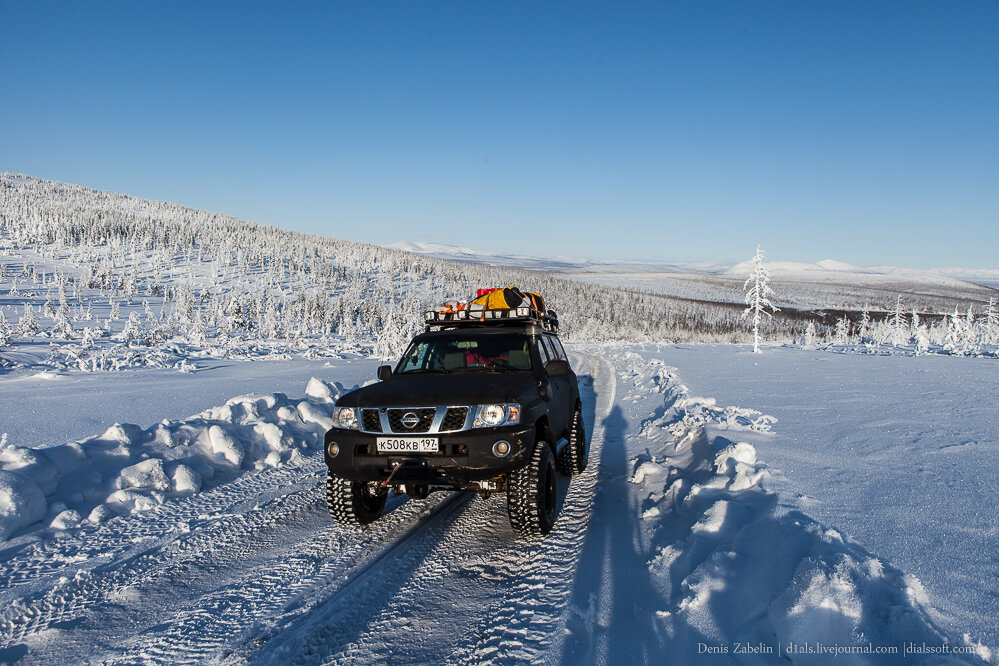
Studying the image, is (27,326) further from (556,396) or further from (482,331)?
(556,396)

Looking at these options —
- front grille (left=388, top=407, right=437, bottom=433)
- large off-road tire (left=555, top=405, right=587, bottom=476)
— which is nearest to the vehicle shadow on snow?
large off-road tire (left=555, top=405, right=587, bottom=476)

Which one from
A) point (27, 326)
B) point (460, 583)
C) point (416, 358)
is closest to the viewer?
point (460, 583)

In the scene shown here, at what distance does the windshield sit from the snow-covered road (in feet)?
5.27

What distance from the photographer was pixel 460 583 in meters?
4.30

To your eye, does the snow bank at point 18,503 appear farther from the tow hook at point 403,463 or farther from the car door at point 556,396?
the car door at point 556,396

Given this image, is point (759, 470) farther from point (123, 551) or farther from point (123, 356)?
point (123, 356)

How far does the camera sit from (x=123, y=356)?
875 inches

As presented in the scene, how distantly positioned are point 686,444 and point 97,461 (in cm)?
784

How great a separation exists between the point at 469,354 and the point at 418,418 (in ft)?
5.72

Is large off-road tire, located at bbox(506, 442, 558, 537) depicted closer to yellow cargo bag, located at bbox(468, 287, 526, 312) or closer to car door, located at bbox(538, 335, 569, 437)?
car door, located at bbox(538, 335, 569, 437)

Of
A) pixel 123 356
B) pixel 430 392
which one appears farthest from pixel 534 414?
pixel 123 356

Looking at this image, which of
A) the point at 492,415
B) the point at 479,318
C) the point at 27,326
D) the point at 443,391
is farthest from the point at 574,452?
the point at 27,326

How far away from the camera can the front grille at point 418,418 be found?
4.84 m

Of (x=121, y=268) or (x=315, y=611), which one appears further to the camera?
(x=121, y=268)
